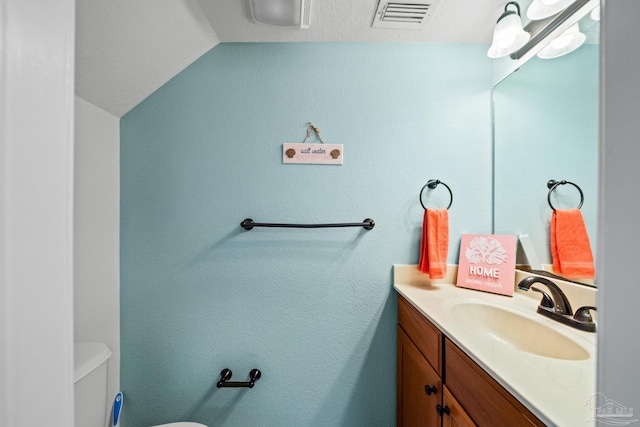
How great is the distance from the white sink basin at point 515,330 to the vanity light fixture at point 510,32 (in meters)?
1.11

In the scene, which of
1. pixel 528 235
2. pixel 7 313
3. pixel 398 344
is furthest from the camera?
pixel 398 344

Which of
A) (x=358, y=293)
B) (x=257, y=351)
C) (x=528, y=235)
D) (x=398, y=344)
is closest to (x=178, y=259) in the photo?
(x=257, y=351)

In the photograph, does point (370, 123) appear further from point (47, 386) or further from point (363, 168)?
point (47, 386)

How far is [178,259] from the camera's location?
4.06ft

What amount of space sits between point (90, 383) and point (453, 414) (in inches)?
52.1

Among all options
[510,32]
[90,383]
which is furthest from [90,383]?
[510,32]

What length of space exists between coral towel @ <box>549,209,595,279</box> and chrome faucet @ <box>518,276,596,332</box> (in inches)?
4.9

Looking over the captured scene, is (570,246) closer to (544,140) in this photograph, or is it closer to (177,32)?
(544,140)

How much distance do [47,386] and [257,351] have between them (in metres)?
1.07

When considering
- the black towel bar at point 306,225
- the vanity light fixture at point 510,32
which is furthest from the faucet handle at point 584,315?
the vanity light fixture at point 510,32

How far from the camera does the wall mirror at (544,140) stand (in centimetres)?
85

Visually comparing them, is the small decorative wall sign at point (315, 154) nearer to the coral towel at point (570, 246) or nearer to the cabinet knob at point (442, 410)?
the coral towel at point (570, 246)

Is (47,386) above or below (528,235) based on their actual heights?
below

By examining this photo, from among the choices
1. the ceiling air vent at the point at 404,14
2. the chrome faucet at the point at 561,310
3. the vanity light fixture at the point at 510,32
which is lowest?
the chrome faucet at the point at 561,310
